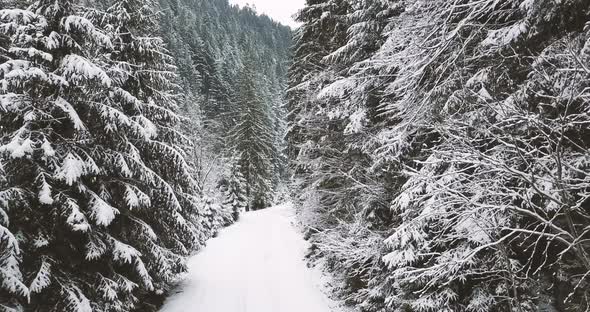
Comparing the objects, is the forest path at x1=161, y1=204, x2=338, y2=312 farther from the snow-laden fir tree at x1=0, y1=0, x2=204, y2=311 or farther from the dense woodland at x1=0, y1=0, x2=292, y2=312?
the snow-laden fir tree at x1=0, y1=0, x2=204, y2=311

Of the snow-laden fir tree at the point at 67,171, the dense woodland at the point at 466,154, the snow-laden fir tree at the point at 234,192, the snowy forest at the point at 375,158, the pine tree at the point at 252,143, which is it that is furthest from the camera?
the pine tree at the point at 252,143

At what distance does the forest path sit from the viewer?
1050cm

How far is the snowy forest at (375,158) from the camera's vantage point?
3.68 metres

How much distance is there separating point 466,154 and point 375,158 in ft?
17.5

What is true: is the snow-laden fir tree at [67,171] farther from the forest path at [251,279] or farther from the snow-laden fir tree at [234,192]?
the snow-laden fir tree at [234,192]

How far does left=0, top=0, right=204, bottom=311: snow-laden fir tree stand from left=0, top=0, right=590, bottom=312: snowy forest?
0.04m

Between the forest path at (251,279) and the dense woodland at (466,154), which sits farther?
the forest path at (251,279)

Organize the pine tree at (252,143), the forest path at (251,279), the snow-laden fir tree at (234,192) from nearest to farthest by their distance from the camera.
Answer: the forest path at (251,279)
the snow-laden fir tree at (234,192)
the pine tree at (252,143)

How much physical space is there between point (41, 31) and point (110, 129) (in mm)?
2303

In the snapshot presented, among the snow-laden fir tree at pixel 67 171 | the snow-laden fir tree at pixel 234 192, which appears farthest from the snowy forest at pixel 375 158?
the snow-laden fir tree at pixel 234 192

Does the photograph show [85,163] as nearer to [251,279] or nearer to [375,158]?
[375,158]

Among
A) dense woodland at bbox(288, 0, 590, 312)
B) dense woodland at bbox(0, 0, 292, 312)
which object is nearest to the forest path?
dense woodland at bbox(0, 0, 292, 312)

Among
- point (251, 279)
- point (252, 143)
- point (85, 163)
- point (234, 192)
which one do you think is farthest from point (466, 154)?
point (252, 143)

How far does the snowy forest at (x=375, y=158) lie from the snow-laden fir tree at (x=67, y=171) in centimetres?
4
